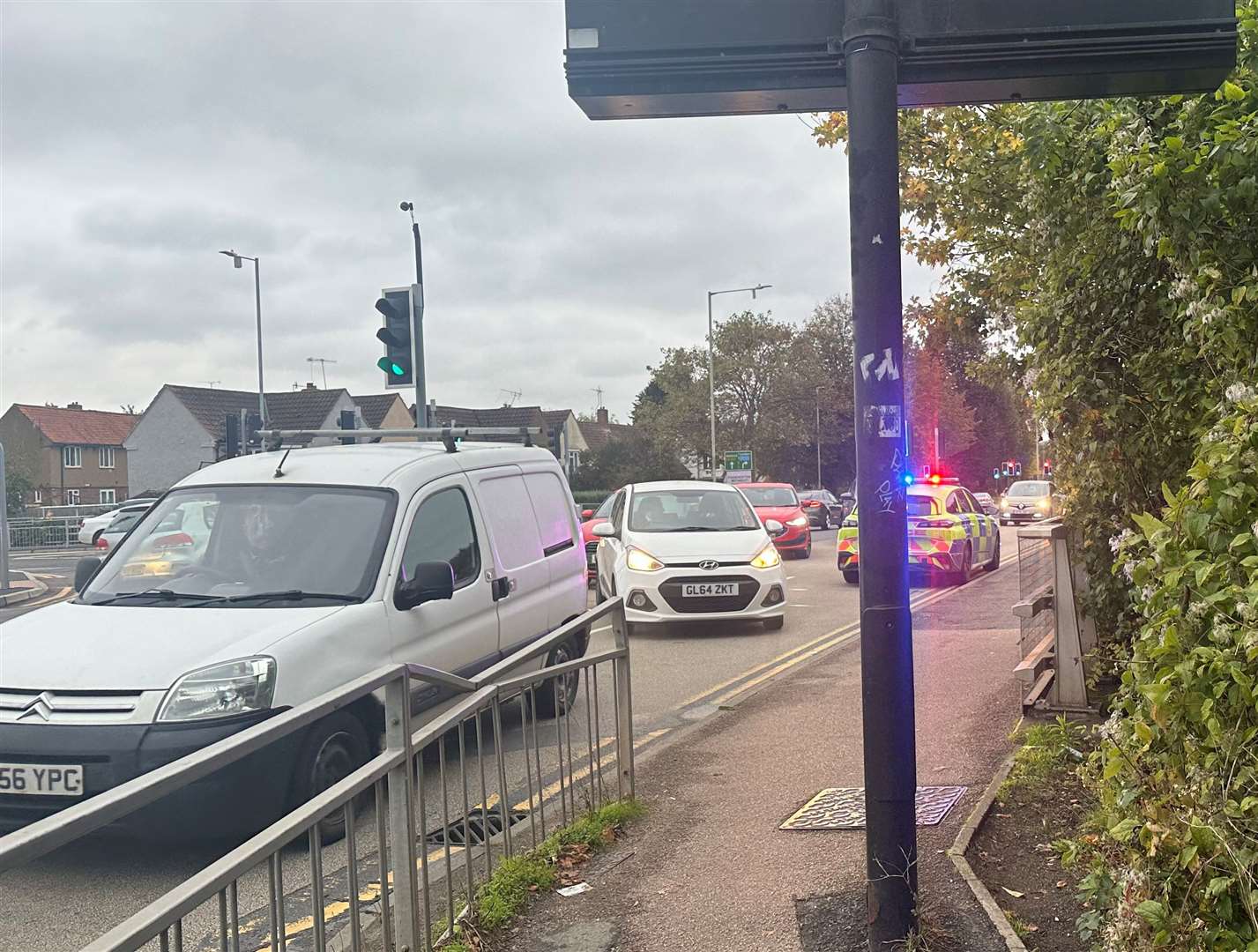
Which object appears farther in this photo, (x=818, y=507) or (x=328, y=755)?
(x=818, y=507)

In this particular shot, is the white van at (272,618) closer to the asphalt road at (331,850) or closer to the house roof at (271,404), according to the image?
the asphalt road at (331,850)

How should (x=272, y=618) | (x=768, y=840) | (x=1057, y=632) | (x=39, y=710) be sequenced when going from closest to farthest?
(x=39, y=710) < (x=768, y=840) < (x=272, y=618) < (x=1057, y=632)

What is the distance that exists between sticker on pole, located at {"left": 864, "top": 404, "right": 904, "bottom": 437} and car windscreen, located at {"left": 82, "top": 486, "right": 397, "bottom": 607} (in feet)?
11.2

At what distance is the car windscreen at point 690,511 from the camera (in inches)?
542

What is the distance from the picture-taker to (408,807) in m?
3.85

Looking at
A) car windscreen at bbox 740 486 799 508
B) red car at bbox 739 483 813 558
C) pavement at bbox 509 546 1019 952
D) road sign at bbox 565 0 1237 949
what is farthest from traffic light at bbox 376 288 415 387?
car windscreen at bbox 740 486 799 508

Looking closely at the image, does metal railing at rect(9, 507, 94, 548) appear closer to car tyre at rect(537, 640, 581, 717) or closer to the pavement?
the pavement

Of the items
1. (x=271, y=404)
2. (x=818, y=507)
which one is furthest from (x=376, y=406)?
(x=818, y=507)

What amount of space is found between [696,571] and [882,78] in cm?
942

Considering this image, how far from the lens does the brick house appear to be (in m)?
77.6

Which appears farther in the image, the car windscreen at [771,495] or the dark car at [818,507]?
the dark car at [818,507]

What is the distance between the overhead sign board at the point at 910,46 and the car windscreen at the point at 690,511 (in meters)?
9.93

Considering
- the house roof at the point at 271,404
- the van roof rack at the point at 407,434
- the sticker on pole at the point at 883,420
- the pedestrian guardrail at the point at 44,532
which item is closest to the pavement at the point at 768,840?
the sticker on pole at the point at 883,420

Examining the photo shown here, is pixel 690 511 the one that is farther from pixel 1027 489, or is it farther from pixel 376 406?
pixel 376 406
